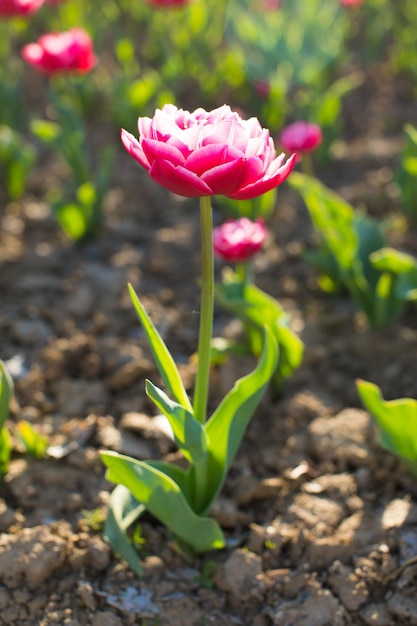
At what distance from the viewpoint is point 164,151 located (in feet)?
4.81

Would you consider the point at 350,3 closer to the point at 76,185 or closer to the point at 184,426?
the point at 76,185

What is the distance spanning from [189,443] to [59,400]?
0.94 m

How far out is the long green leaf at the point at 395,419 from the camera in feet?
6.51

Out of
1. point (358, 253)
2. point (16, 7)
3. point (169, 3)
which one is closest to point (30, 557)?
point (358, 253)

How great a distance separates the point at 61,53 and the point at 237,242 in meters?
1.46

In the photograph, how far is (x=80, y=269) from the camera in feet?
11.1

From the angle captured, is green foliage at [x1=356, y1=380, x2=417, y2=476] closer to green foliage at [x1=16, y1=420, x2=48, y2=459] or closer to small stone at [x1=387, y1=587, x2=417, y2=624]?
small stone at [x1=387, y1=587, x2=417, y2=624]

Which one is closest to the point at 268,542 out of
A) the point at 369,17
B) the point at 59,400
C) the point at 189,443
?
the point at 189,443

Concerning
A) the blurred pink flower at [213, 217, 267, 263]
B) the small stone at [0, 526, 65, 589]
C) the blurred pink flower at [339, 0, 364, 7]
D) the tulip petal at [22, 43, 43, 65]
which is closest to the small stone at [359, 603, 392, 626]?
the small stone at [0, 526, 65, 589]

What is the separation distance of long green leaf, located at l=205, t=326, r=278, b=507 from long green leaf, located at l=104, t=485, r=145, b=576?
0.85ft

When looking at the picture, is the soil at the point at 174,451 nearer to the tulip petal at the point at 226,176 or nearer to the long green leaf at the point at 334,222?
the long green leaf at the point at 334,222

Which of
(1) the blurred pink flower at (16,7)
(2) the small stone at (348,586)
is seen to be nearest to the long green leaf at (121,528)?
(2) the small stone at (348,586)

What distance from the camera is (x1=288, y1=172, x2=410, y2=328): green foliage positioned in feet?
9.11

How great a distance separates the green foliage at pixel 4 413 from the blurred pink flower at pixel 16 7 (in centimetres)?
222
